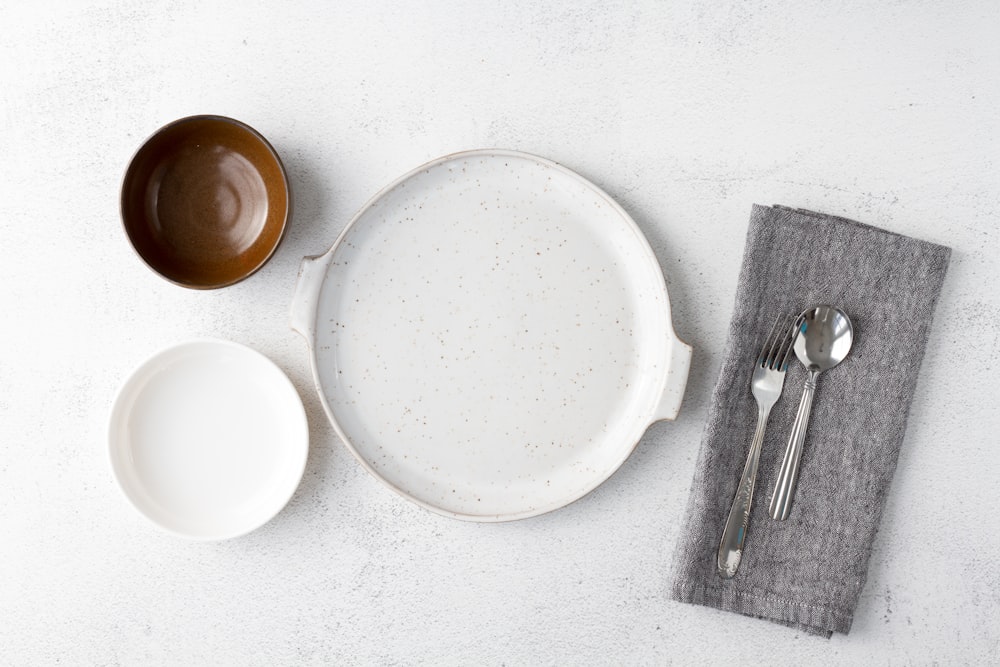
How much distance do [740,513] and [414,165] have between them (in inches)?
25.9

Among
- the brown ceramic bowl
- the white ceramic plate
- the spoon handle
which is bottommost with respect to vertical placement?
the white ceramic plate

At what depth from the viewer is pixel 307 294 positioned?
1.02 meters

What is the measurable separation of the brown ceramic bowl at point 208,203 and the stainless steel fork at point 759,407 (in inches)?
26.8

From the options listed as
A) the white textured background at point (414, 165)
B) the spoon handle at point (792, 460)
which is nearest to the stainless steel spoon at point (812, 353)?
the spoon handle at point (792, 460)

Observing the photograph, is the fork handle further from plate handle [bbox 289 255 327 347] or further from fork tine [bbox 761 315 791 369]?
plate handle [bbox 289 255 327 347]

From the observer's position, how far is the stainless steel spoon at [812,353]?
101cm

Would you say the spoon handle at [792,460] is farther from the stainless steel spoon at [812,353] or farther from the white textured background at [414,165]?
the white textured background at [414,165]

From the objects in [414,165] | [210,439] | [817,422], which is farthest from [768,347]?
[210,439]

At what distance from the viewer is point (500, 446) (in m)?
1.06

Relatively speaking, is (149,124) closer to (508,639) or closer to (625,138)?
(625,138)

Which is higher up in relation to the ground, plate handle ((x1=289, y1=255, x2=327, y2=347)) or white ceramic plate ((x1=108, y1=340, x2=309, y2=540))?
plate handle ((x1=289, y1=255, x2=327, y2=347))

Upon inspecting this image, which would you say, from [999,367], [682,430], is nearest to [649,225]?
[682,430]

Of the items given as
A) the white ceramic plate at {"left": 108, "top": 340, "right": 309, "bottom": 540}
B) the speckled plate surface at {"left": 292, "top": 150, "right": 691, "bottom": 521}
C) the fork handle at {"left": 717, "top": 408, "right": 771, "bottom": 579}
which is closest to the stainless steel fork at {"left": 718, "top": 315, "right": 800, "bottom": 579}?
the fork handle at {"left": 717, "top": 408, "right": 771, "bottom": 579}

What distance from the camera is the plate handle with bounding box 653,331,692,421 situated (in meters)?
1.01
